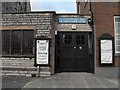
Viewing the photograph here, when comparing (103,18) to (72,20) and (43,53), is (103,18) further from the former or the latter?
(43,53)

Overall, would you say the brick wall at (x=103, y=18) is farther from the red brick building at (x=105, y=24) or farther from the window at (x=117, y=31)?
the window at (x=117, y=31)

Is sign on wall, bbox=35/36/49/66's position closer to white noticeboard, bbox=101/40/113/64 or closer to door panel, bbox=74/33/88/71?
door panel, bbox=74/33/88/71

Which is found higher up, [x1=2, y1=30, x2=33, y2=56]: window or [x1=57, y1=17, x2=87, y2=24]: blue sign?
[x1=57, y1=17, x2=87, y2=24]: blue sign

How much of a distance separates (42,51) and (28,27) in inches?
64.2

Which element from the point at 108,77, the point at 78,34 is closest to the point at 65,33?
the point at 78,34

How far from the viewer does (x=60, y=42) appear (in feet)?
64.5

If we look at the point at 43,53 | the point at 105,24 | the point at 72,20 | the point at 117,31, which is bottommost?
the point at 43,53

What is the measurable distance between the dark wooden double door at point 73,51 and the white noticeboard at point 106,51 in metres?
1.24

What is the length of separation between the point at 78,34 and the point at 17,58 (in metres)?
3.89

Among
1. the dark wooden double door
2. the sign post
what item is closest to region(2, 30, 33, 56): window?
the sign post

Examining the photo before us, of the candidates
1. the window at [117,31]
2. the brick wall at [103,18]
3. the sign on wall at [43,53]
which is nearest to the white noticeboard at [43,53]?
the sign on wall at [43,53]

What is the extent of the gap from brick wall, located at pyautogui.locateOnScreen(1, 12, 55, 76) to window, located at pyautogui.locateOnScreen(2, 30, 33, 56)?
0.99ft

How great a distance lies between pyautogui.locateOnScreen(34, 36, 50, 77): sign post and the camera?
18708 mm

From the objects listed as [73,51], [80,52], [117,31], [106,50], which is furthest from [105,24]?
[73,51]
